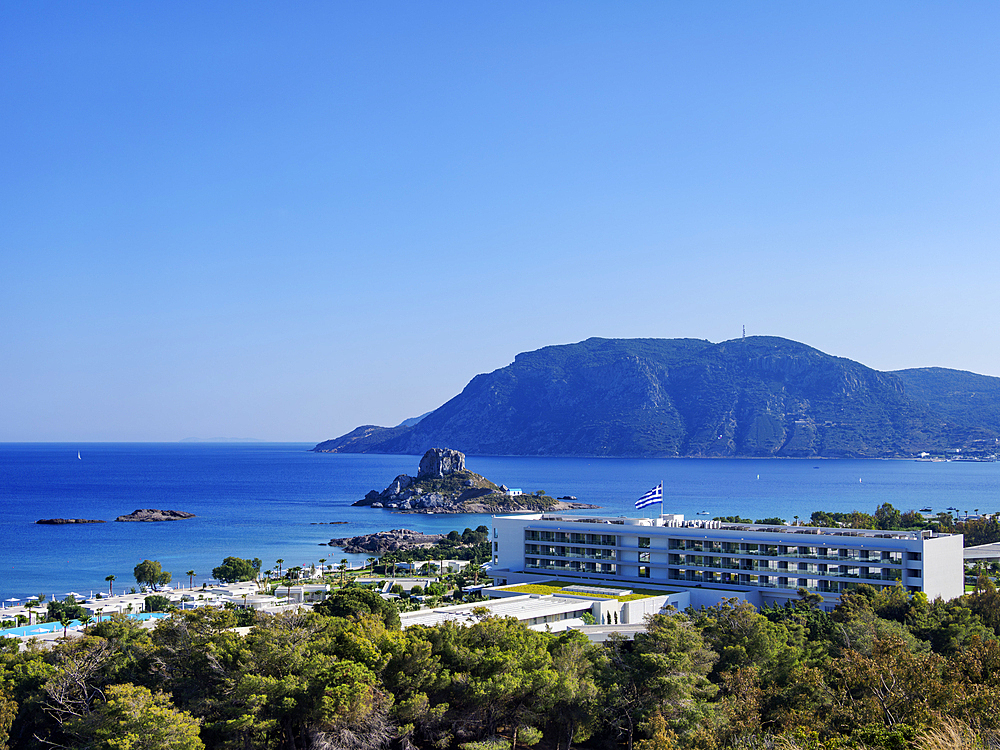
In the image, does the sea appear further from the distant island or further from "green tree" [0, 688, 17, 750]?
"green tree" [0, 688, 17, 750]

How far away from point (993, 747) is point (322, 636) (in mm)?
21138

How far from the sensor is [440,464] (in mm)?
180500

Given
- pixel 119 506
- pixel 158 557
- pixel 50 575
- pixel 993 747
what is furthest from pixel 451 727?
pixel 119 506

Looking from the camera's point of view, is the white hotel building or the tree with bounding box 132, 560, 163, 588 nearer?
the white hotel building

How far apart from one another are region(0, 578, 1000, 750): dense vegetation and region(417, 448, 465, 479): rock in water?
14515 centimetres

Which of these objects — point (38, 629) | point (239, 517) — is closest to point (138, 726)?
point (38, 629)

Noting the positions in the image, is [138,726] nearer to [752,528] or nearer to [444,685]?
[444,685]

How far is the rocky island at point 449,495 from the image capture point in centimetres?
16550

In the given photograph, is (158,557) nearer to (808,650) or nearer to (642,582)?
(642,582)

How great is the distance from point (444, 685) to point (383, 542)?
8655 cm

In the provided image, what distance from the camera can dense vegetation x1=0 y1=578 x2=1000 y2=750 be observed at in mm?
24797

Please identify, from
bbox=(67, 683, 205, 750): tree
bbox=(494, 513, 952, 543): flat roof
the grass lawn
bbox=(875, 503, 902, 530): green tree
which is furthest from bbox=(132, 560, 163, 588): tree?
bbox=(875, 503, 902, 530): green tree

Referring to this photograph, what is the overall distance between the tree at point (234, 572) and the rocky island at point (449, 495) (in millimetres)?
85743

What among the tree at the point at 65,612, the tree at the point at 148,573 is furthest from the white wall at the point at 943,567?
the tree at the point at 148,573
